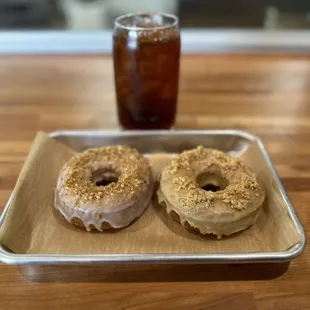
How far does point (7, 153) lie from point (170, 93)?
460 mm

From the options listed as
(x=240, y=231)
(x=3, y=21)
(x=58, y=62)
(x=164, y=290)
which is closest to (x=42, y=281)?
(x=164, y=290)

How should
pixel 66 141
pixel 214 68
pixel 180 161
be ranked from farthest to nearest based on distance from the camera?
pixel 214 68
pixel 66 141
pixel 180 161

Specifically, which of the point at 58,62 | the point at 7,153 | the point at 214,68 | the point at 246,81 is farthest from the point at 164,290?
the point at 58,62

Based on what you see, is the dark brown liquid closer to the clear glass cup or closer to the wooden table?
the clear glass cup

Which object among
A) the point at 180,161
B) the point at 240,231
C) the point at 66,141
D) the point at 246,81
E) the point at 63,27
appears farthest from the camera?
the point at 63,27

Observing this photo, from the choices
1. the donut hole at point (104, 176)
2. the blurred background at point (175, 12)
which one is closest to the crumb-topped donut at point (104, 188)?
the donut hole at point (104, 176)

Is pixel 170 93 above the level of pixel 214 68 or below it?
above

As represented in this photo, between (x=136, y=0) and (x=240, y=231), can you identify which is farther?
(x=136, y=0)

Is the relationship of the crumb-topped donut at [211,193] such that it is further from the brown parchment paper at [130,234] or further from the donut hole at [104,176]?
the donut hole at [104,176]

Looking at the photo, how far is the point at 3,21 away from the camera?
2031mm

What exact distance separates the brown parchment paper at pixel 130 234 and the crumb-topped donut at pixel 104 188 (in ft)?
0.08

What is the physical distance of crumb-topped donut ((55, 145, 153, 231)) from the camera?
834mm

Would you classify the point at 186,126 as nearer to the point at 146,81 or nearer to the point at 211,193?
the point at 146,81

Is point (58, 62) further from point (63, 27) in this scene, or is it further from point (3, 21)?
point (3, 21)
